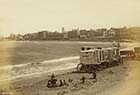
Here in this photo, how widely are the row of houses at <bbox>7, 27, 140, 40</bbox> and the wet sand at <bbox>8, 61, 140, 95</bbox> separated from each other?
13 cm

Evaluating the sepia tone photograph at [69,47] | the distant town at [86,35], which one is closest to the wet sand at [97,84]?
the sepia tone photograph at [69,47]

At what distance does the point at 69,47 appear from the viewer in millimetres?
1542

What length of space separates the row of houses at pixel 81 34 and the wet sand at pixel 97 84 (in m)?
0.13

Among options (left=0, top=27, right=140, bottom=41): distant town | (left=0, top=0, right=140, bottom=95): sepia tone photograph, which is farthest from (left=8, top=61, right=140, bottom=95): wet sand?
(left=0, top=27, right=140, bottom=41): distant town

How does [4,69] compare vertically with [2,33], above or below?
below

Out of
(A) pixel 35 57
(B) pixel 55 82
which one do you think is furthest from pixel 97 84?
(A) pixel 35 57

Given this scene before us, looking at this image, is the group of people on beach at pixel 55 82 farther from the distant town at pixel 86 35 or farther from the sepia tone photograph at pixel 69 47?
the distant town at pixel 86 35

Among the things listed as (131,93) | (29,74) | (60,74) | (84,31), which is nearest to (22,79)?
(29,74)

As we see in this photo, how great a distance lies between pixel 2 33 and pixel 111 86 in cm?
50

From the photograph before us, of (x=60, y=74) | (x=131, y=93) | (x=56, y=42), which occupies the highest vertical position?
(x=56, y=42)

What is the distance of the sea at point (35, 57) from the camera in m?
1.47

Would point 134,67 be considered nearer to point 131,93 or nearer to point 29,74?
point 131,93

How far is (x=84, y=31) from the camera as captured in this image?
1.57m

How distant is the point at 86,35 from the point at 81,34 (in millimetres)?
21
